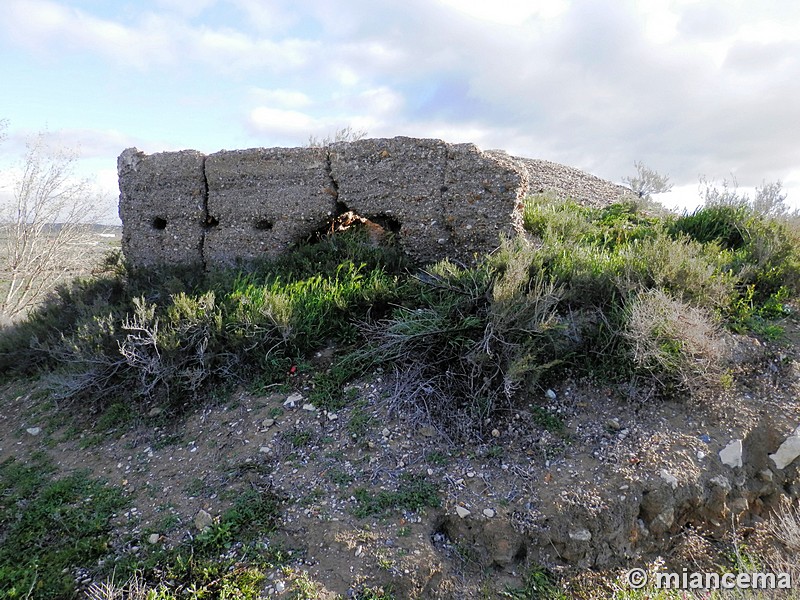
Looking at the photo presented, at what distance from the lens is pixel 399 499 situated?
3785 mm

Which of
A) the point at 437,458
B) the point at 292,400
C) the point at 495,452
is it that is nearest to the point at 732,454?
the point at 495,452

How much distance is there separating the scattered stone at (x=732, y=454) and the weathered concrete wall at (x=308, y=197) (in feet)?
9.78

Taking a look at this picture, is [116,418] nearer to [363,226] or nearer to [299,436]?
[299,436]

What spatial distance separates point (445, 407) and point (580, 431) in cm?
108

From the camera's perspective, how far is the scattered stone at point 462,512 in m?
3.71

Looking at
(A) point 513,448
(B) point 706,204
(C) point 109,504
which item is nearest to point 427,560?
(A) point 513,448

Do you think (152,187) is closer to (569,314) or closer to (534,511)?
(569,314)

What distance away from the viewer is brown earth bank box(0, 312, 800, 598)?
358 cm

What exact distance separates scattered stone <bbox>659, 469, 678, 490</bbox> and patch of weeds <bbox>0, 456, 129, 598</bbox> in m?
3.93

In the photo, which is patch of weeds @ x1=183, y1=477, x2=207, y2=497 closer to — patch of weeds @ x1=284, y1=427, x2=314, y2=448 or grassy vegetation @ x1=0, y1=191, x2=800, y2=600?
grassy vegetation @ x1=0, y1=191, x2=800, y2=600

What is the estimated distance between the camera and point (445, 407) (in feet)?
14.5

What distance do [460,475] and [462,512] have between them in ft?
1.01

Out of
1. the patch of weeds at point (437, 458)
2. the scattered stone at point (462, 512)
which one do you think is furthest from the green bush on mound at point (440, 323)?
the scattered stone at point (462, 512)

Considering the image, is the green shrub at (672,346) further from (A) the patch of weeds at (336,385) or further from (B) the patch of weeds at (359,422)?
(A) the patch of weeds at (336,385)
